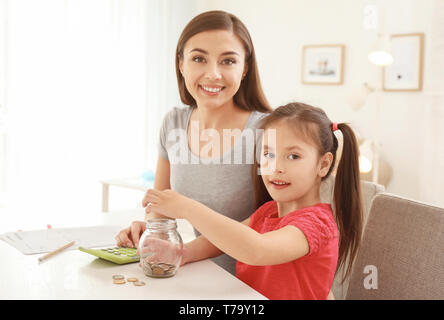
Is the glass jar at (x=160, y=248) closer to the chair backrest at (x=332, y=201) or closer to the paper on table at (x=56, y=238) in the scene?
the paper on table at (x=56, y=238)

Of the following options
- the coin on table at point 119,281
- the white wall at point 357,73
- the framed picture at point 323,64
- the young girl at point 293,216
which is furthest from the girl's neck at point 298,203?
the framed picture at point 323,64

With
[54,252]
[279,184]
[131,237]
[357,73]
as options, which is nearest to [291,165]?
[279,184]

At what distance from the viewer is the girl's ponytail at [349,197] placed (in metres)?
1.22

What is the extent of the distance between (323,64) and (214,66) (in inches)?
96.5

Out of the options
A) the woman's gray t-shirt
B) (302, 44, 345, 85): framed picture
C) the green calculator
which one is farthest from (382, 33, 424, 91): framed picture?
the green calculator

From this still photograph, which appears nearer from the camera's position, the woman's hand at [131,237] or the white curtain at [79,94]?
the woman's hand at [131,237]

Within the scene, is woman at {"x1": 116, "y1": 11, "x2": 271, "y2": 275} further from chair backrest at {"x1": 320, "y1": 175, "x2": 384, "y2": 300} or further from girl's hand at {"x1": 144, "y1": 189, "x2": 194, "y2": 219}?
girl's hand at {"x1": 144, "y1": 189, "x2": 194, "y2": 219}

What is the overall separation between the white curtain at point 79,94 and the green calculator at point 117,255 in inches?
88.5

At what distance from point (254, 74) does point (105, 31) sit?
267 centimetres

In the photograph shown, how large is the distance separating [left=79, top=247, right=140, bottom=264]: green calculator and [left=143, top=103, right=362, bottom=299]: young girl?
126 mm

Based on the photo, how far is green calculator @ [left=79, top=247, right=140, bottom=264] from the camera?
1.08 meters

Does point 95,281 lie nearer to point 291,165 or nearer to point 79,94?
point 291,165

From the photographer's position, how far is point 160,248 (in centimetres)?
100

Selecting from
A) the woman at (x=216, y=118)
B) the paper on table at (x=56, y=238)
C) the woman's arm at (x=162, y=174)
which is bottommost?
the paper on table at (x=56, y=238)
